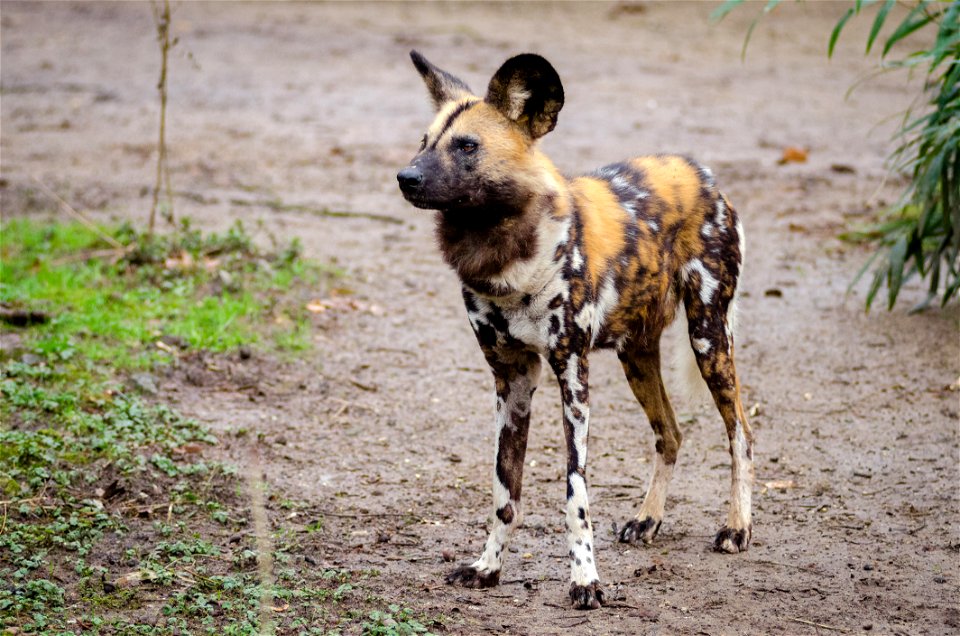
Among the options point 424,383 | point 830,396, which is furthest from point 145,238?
point 830,396

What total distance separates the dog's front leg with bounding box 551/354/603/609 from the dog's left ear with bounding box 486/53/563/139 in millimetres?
791

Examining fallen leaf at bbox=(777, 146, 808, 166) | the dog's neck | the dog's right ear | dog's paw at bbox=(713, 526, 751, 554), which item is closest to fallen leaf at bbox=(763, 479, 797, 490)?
dog's paw at bbox=(713, 526, 751, 554)

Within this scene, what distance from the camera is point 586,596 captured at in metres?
3.58

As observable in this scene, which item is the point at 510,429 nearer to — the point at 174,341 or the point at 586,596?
the point at 586,596

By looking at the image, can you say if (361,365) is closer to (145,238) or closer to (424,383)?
(424,383)

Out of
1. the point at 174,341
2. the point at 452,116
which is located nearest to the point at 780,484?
the point at 452,116

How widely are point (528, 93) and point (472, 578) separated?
5.37 feet

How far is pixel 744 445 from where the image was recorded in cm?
427

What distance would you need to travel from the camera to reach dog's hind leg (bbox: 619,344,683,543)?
168 inches

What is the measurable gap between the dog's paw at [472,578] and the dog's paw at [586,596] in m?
0.30

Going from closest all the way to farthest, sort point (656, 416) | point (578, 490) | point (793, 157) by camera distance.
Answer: point (578, 490) → point (656, 416) → point (793, 157)

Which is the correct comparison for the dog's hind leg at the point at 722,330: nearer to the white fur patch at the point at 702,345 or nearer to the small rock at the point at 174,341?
the white fur patch at the point at 702,345

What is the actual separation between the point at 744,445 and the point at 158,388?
2688mm

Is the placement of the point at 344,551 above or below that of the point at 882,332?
below
